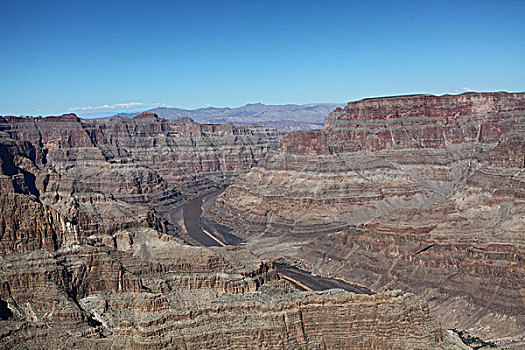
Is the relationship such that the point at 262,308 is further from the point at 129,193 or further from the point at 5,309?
the point at 129,193

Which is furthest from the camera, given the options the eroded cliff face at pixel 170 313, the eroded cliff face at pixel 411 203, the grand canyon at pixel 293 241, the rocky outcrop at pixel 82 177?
the rocky outcrop at pixel 82 177

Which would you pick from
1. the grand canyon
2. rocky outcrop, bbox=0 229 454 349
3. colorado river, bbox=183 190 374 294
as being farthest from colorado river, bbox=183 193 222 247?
rocky outcrop, bbox=0 229 454 349

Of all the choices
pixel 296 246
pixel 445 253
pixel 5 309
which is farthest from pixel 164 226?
pixel 5 309

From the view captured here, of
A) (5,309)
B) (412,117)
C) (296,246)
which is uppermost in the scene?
(412,117)

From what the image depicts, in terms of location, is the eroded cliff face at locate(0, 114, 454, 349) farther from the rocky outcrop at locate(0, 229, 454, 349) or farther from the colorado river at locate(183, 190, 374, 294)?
the colorado river at locate(183, 190, 374, 294)

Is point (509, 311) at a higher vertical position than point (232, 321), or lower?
lower

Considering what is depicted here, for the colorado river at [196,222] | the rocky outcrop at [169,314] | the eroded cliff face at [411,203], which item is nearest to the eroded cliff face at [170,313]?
the rocky outcrop at [169,314]

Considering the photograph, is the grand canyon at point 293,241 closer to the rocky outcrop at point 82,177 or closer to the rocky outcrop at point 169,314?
the rocky outcrop at point 169,314
